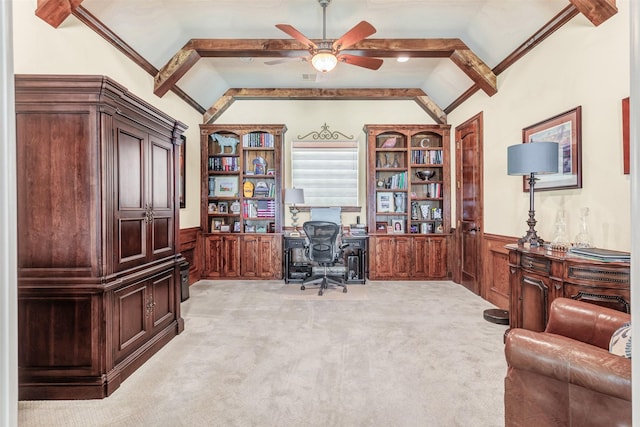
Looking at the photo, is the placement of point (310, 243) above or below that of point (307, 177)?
below

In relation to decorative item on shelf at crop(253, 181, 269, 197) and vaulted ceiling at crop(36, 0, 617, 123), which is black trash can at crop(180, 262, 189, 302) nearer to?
decorative item on shelf at crop(253, 181, 269, 197)

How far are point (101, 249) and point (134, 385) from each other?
96cm

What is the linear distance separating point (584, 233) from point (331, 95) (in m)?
4.18

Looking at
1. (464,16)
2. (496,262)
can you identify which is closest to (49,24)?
(464,16)

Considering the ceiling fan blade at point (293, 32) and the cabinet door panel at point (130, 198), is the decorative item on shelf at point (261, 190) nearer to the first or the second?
the ceiling fan blade at point (293, 32)

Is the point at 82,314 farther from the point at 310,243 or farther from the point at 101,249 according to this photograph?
the point at 310,243

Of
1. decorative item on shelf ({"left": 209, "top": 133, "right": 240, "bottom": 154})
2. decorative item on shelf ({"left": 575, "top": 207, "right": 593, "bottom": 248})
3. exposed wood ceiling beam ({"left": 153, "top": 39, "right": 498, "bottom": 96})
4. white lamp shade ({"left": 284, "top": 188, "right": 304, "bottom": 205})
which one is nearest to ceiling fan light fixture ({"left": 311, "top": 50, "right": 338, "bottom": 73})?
exposed wood ceiling beam ({"left": 153, "top": 39, "right": 498, "bottom": 96})

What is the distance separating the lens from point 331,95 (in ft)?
18.6

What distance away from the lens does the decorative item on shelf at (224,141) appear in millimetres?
5703

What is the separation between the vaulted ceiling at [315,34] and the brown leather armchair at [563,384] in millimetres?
2607

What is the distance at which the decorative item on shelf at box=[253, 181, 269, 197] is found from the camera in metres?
5.68

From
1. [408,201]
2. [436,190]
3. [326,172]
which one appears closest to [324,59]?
[326,172]

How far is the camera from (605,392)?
1206mm

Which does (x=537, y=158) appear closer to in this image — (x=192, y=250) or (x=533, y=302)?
(x=533, y=302)
